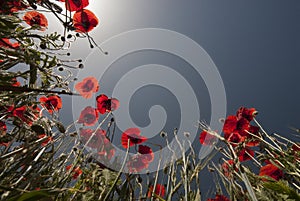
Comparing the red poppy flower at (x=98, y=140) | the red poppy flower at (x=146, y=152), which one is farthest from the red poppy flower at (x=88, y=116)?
the red poppy flower at (x=146, y=152)

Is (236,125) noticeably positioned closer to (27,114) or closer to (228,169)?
(228,169)

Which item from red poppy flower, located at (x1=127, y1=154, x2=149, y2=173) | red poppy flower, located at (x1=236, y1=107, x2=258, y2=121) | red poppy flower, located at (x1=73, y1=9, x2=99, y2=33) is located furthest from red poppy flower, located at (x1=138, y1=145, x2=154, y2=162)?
red poppy flower, located at (x1=73, y1=9, x2=99, y2=33)

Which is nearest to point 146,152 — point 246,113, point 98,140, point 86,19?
point 98,140

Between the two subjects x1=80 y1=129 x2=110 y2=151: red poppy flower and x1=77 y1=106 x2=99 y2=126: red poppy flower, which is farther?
x1=77 y1=106 x2=99 y2=126: red poppy flower

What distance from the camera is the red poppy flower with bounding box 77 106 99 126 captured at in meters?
1.71

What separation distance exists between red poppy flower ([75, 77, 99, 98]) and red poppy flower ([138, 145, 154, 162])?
0.58 metres

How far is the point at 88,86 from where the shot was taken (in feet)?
6.90

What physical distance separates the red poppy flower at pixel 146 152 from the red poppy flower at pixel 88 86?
58cm

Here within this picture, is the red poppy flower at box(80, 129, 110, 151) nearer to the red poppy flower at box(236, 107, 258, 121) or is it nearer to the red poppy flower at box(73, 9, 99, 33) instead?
the red poppy flower at box(73, 9, 99, 33)

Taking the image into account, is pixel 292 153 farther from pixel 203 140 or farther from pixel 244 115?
pixel 203 140

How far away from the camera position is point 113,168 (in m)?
1.27

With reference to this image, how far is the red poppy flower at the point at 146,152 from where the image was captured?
1616 mm

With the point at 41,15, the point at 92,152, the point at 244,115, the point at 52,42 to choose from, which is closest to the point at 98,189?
the point at 92,152

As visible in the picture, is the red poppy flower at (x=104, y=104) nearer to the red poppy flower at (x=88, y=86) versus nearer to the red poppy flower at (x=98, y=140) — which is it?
the red poppy flower at (x=88, y=86)
